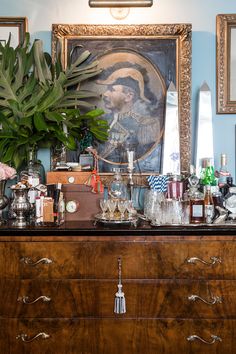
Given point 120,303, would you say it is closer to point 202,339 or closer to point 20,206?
point 202,339

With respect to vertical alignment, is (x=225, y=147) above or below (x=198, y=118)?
below

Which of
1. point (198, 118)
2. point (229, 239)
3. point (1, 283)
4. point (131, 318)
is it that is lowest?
point (131, 318)

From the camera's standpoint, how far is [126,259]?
6.03ft

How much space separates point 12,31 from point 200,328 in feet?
6.26

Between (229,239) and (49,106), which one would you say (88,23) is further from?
(229,239)

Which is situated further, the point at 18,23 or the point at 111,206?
the point at 18,23

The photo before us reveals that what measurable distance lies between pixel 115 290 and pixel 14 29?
1.60 meters

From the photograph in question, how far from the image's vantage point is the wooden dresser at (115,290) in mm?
1836

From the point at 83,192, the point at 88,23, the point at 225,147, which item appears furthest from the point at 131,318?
the point at 88,23

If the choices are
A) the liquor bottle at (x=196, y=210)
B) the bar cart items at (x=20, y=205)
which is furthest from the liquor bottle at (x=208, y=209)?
the bar cart items at (x=20, y=205)

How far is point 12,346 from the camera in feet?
6.13

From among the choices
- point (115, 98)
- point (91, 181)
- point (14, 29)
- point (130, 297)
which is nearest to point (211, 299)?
point (130, 297)

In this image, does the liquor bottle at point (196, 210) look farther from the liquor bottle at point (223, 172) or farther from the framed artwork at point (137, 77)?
the framed artwork at point (137, 77)

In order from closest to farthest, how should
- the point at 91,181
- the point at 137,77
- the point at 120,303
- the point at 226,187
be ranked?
the point at 120,303 < the point at 91,181 < the point at 226,187 < the point at 137,77
